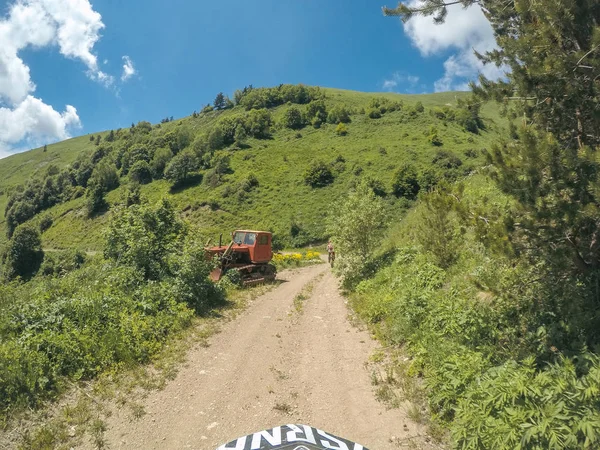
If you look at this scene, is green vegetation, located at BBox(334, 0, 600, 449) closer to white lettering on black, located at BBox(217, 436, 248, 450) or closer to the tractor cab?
white lettering on black, located at BBox(217, 436, 248, 450)

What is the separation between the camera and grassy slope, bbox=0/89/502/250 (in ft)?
178

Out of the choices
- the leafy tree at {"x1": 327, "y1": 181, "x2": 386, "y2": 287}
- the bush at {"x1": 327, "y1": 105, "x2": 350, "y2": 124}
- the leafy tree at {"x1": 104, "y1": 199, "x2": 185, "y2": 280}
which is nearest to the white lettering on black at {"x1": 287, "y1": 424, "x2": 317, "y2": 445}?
the leafy tree at {"x1": 104, "y1": 199, "x2": 185, "y2": 280}

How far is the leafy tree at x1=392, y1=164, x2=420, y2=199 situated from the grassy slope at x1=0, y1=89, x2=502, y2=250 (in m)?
1.59

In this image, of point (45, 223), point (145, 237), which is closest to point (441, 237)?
point (145, 237)

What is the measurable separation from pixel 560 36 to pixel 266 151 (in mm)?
70866

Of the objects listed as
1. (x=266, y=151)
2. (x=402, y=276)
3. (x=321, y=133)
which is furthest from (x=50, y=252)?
(x=402, y=276)

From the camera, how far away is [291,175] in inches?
2488

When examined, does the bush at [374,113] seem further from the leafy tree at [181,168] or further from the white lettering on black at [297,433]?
the white lettering on black at [297,433]

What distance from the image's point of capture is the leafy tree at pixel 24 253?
58.8 m

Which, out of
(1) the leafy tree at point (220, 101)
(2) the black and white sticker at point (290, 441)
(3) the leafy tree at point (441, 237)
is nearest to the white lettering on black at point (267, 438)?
(2) the black and white sticker at point (290, 441)

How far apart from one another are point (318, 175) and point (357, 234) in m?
43.6

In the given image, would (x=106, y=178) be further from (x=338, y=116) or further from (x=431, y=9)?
(x=431, y=9)

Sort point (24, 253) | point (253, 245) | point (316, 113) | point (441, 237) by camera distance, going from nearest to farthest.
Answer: point (441, 237) → point (253, 245) → point (24, 253) → point (316, 113)

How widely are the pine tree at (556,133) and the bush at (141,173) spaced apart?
8307 cm
